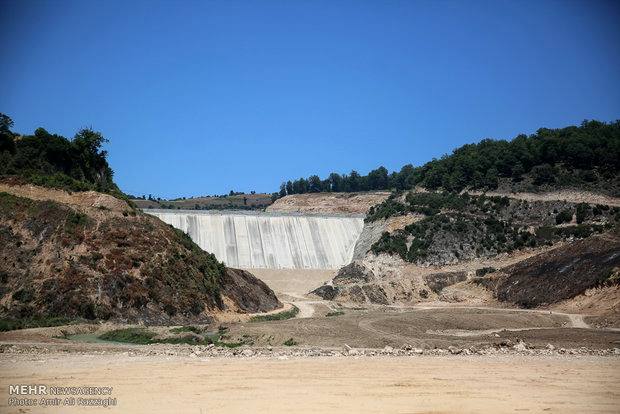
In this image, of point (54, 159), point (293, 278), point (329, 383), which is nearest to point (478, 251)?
point (293, 278)

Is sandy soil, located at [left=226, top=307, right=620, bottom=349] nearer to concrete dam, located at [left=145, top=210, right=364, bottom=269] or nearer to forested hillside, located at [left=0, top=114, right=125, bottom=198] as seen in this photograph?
forested hillside, located at [left=0, top=114, right=125, bottom=198]

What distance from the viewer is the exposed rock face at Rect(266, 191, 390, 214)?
134 meters

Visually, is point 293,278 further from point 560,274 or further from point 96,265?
point 96,265

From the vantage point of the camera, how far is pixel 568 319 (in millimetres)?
43062

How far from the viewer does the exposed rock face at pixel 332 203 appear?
133875 mm

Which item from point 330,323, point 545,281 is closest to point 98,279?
point 330,323

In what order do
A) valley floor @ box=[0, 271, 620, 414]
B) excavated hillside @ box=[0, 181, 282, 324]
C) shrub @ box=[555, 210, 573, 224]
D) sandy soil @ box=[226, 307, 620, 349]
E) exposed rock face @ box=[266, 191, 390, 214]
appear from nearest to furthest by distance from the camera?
valley floor @ box=[0, 271, 620, 414] < sandy soil @ box=[226, 307, 620, 349] < excavated hillside @ box=[0, 181, 282, 324] < shrub @ box=[555, 210, 573, 224] < exposed rock face @ box=[266, 191, 390, 214]

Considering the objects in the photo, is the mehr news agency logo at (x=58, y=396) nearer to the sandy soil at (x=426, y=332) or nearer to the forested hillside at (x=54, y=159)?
the sandy soil at (x=426, y=332)

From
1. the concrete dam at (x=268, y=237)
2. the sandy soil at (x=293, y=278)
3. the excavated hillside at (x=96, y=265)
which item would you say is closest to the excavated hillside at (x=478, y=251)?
the concrete dam at (x=268, y=237)

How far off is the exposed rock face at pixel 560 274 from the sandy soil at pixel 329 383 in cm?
3069

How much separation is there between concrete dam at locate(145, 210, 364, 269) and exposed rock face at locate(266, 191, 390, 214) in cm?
3557

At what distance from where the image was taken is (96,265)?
123ft

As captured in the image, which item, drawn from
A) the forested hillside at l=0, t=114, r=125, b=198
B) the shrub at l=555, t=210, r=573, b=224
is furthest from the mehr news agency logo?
the shrub at l=555, t=210, r=573, b=224

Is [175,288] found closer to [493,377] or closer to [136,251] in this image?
[136,251]
